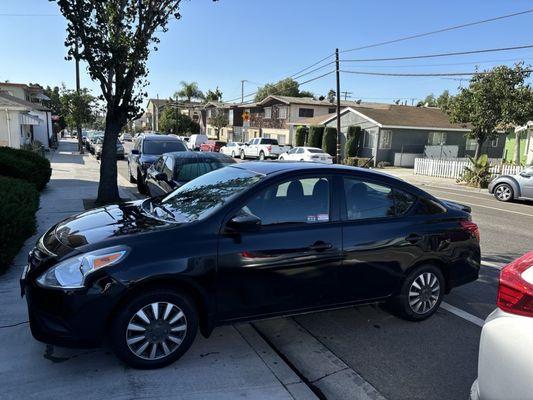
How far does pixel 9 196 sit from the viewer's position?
19.5 ft

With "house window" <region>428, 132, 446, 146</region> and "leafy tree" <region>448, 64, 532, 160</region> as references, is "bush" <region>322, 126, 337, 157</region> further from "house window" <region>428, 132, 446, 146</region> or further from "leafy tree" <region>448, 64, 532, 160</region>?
"leafy tree" <region>448, 64, 532, 160</region>

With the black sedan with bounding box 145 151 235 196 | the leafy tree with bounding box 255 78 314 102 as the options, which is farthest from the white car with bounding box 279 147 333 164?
the leafy tree with bounding box 255 78 314 102

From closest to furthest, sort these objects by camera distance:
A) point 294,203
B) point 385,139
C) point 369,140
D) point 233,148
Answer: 1. point 294,203
2. point 385,139
3. point 369,140
4. point 233,148

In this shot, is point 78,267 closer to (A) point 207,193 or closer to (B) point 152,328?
(B) point 152,328

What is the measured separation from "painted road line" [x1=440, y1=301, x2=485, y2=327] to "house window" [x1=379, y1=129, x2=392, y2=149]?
2800cm

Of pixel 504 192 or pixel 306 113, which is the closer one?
pixel 504 192

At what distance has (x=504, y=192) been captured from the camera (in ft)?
49.0

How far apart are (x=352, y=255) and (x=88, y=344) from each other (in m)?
2.31

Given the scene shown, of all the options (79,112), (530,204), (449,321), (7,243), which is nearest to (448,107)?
(530,204)

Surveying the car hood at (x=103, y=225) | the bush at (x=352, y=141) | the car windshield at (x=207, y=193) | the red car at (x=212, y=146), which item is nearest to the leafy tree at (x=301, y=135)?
the red car at (x=212, y=146)

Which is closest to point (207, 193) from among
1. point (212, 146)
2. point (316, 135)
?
point (316, 135)

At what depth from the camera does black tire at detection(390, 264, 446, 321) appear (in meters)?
4.41

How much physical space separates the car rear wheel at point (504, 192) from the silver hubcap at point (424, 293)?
12.0 metres

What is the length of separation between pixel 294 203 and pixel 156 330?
5.22 feet
